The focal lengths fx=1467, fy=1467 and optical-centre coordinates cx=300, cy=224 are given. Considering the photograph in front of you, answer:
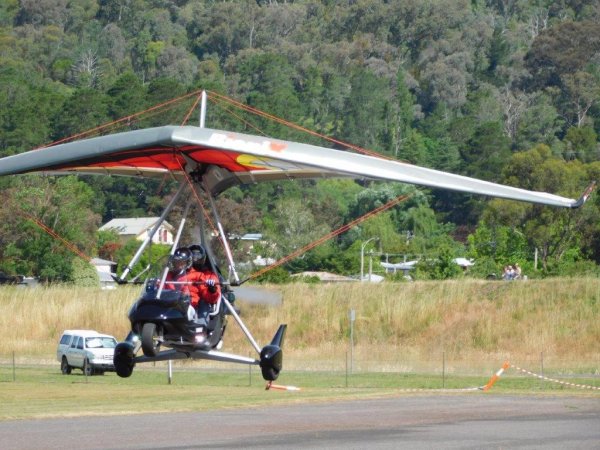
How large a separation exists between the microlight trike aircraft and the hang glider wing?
13 mm

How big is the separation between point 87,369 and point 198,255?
39.3 metres

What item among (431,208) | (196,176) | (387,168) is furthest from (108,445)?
(431,208)

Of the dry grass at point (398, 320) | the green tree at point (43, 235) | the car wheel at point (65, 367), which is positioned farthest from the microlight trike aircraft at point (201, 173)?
the green tree at point (43, 235)

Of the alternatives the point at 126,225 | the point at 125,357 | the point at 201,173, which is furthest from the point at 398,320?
the point at 125,357

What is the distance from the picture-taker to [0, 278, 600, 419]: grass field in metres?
53.9

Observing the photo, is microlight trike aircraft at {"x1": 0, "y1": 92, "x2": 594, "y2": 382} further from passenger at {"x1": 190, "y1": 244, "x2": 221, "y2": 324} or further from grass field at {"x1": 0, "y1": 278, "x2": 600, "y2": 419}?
grass field at {"x1": 0, "y1": 278, "x2": 600, "y2": 419}

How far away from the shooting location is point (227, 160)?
21438 mm

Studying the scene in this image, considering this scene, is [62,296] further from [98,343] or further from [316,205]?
[316,205]

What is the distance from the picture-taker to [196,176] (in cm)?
2155

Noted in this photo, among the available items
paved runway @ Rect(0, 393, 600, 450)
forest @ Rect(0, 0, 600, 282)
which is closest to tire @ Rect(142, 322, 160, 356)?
paved runway @ Rect(0, 393, 600, 450)

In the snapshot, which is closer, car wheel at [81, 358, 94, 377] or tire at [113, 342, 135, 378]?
tire at [113, 342, 135, 378]

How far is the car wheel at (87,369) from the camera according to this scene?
57.7 metres

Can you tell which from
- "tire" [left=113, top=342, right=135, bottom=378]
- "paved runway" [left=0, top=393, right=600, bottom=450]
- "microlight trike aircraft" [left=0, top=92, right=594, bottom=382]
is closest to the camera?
"microlight trike aircraft" [left=0, top=92, right=594, bottom=382]

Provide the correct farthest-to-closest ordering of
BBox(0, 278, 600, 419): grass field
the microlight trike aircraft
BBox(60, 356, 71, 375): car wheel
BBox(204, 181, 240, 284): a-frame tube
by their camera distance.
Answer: BBox(60, 356, 71, 375): car wheel
BBox(0, 278, 600, 419): grass field
BBox(204, 181, 240, 284): a-frame tube
the microlight trike aircraft
